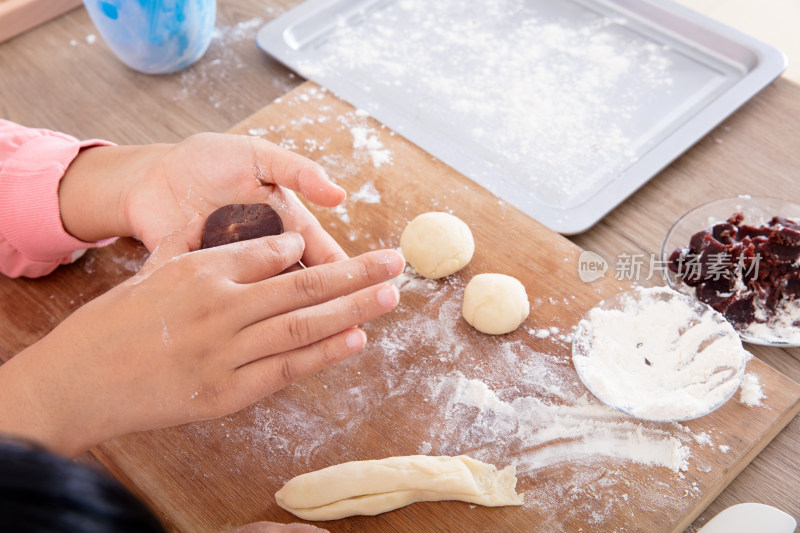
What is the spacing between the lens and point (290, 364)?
105 cm

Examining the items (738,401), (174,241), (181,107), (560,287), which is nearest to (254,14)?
(181,107)

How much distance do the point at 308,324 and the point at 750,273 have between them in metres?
0.92

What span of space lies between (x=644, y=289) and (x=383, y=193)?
0.63 metres

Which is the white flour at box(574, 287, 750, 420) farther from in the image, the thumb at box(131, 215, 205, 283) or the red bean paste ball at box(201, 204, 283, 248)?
the thumb at box(131, 215, 205, 283)

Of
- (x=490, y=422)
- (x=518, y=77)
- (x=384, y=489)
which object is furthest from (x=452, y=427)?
(x=518, y=77)

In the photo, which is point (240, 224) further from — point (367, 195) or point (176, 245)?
point (367, 195)

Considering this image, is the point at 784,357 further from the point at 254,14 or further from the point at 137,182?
the point at 254,14

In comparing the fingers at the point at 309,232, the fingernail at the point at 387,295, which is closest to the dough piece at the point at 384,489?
the fingernail at the point at 387,295

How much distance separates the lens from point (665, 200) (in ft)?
5.23

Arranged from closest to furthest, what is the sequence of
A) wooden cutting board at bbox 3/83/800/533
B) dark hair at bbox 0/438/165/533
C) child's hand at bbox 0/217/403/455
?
dark hair at bbox 0/438/165/533 → child's hand at bbox 0/217/403/455 → wooden cutting board at bbox 3/83/800/533

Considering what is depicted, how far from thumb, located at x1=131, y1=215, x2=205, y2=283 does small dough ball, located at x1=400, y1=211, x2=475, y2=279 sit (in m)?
0.44

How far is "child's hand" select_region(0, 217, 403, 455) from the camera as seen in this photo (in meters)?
1.01

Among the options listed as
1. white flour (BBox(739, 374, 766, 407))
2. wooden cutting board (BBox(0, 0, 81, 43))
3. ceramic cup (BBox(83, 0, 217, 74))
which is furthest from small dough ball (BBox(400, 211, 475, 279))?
wooden cutting board (BBox(0, 0, 81, 43))

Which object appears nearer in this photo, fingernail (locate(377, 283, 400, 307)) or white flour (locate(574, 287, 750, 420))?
fingernail (locate(377, 283, 400, 307))
